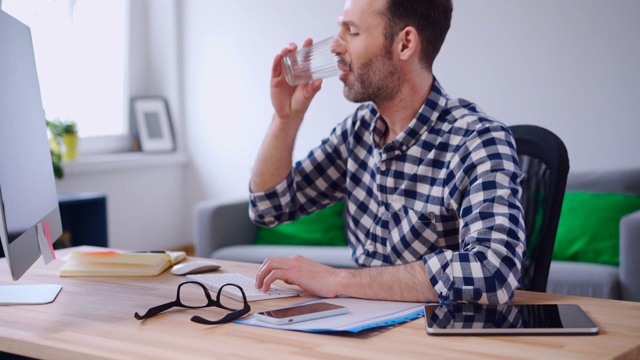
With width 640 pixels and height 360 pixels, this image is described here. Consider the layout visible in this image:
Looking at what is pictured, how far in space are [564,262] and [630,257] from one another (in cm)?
33

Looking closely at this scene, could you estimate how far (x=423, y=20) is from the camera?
6.09ft

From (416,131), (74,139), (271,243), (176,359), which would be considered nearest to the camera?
(176,359)

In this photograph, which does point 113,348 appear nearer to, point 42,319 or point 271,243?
point 42,319

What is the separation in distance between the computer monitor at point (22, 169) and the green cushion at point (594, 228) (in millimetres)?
2209

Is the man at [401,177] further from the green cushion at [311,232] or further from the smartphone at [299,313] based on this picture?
the green cushion at [311,232]

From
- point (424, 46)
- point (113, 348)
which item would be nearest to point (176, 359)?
point (113, 348)

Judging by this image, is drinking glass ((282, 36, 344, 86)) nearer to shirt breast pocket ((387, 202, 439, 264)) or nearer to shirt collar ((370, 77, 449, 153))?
shirt collar ((370, 77, 449, 153))

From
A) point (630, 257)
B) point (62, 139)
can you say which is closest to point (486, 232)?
point (630, 257)

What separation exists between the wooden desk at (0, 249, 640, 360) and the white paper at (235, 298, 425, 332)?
0.02 m

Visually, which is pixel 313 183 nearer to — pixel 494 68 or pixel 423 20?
pixel 423 20

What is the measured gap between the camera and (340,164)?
2.06 metres

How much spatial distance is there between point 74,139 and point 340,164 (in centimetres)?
284

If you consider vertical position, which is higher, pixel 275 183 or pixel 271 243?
pixel 275 183

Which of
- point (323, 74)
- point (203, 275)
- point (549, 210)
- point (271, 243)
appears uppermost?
point (323, 74)
